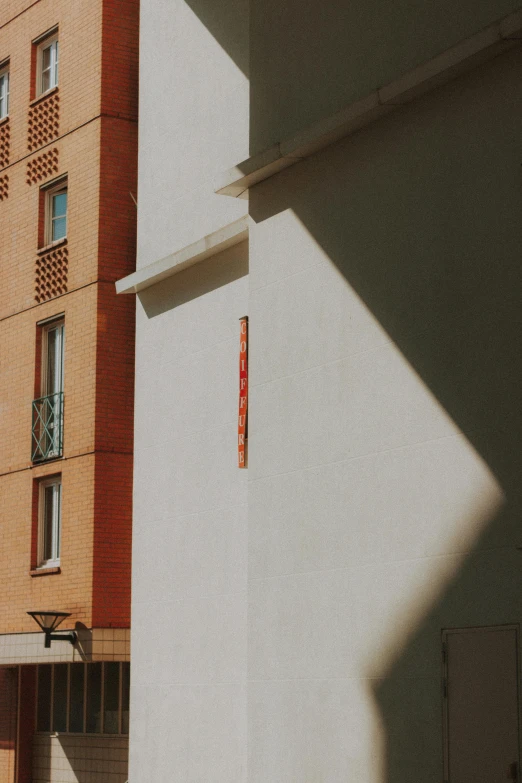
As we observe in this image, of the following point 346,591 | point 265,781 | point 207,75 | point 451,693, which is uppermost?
point 207,75

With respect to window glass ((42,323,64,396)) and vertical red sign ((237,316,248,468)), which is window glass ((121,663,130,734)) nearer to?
window glass ((42,323,64,396))

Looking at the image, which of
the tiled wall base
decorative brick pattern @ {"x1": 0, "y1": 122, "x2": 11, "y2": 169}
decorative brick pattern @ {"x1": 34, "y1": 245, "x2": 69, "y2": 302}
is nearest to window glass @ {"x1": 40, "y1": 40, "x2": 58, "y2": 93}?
decorative brick pattern @ {"x1": 0, "y1": 122, "x2": 11, "y2": 169}

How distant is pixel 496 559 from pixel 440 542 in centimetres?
77

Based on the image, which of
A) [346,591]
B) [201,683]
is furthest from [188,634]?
[346,591]

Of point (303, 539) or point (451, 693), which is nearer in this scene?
point (451, 693)

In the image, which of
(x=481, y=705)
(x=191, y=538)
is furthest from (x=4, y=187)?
(x=481, y=705)

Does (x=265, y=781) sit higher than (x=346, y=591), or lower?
lower

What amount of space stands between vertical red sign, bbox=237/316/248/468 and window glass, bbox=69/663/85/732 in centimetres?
799

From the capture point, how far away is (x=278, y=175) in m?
15.1

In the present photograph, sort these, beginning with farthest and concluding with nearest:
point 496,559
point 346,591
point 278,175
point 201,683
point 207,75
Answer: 1. point 207,75
2. point 201,683
3. point 278,175
4. point 346,591
5. point 496,559

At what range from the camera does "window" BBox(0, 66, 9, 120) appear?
2453cm

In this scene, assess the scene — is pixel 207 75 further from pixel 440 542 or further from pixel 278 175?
pixel 440 542

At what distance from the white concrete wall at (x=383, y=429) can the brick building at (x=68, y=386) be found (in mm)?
6141

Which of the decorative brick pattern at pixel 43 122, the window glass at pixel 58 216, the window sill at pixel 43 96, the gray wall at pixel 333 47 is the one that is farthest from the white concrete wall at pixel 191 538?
the window sill at pixel 43 96
